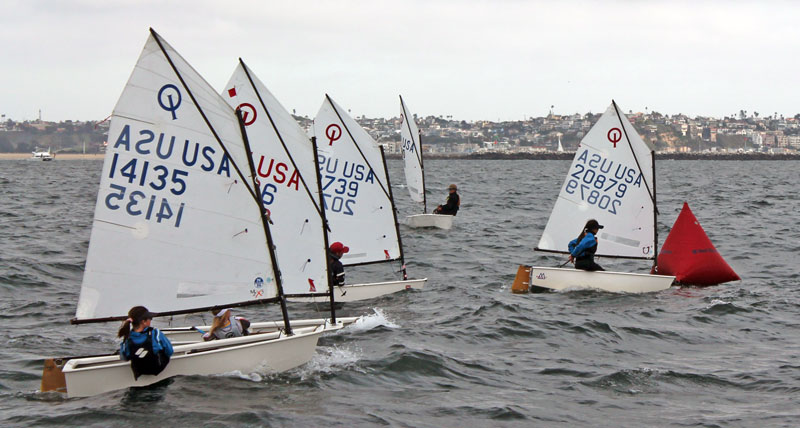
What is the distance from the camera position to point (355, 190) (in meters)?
19.2

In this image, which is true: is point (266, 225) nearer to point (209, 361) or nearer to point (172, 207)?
point (172, 207)

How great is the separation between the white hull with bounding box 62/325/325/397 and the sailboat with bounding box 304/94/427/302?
23.1 feet

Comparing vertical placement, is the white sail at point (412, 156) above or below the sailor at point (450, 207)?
above

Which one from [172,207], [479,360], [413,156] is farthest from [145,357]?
[413,156]

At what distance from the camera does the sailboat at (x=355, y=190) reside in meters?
19.0

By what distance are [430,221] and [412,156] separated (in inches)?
157

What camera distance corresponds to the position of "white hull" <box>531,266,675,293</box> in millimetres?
18203

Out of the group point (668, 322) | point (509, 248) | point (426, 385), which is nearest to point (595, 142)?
point (668, 322)

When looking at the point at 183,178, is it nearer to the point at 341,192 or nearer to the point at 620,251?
the point at 341,192

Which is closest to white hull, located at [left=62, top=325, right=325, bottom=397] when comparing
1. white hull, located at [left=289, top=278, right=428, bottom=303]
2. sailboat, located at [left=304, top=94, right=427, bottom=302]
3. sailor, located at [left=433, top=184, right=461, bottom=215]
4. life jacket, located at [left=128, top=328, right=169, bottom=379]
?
life jacket, located at [left=128, top=328, right=169, bottom=379]

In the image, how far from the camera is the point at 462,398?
1118 cm

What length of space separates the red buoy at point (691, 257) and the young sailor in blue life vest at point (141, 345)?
12.5 m

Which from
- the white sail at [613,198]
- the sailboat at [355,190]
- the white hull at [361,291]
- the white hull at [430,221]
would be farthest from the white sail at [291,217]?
the white hull at [430,221]

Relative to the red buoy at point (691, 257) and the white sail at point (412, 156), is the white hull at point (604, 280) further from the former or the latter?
the white sail at point (412, 156)
